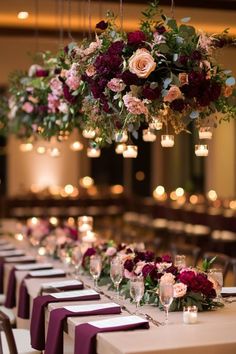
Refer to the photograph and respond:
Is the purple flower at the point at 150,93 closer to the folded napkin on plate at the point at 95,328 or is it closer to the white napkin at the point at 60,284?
the folded napkin on plate at the point at 95,328

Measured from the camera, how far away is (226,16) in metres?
10.2

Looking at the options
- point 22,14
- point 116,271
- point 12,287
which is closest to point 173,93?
point 116,271

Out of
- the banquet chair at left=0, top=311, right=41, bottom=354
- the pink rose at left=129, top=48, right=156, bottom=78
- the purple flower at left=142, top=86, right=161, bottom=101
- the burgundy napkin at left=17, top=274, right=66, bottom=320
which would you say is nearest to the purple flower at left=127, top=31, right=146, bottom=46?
the pink rose at left=129, top=48, right=156, bottom=78

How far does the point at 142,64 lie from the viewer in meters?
4.35

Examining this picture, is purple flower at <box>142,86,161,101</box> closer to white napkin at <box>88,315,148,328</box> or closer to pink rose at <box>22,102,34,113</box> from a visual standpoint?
white napkin at <box>88,315,148,328</box>

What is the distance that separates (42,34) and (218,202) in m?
4.35

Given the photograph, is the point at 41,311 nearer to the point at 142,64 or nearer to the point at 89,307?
the point at 89,307

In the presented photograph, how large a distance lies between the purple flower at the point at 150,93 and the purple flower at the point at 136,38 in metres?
0.27

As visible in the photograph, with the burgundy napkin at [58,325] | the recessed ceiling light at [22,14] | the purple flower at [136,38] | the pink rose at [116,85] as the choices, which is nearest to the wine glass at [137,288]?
the burgundy napkin at [58,325]

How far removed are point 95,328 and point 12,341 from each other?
0.64 meters

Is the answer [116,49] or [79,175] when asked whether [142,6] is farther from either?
[79,175]

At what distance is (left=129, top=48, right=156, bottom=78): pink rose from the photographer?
432 centimetres

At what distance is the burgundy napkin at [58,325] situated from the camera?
170 inches

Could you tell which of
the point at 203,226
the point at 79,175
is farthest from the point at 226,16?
the point at 79,175
